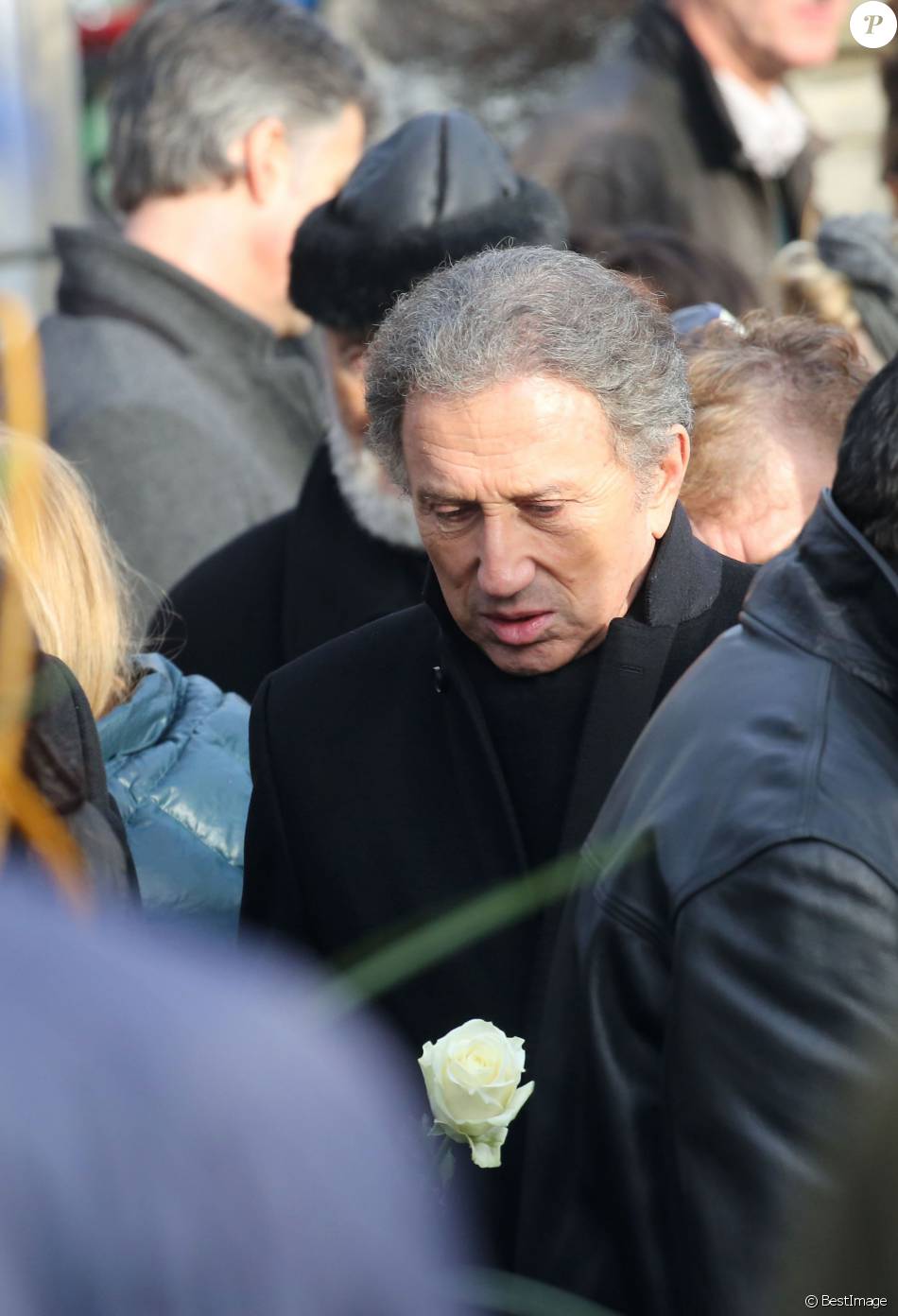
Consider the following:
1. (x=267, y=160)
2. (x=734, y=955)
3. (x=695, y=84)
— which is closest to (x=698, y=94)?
(x=695, y=84)

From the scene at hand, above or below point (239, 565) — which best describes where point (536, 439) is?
above

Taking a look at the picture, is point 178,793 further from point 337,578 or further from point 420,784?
point 337,578

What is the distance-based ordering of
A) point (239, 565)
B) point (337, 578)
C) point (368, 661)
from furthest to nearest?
point (239, 565) → point (337, 578) → point (368, 661)

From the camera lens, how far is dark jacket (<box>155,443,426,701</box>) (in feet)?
11.1

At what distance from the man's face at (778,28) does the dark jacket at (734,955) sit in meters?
3.18

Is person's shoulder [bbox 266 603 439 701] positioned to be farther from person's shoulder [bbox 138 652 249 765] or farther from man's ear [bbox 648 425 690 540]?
man's ear [bbox 648 425 690 540]

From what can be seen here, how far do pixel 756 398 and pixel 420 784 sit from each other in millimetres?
829

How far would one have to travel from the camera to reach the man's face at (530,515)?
2467 mm

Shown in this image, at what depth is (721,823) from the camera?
5.69 ft

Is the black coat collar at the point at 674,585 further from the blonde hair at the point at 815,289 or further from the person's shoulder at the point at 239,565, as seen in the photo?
the blonde hair at the point at 815,289

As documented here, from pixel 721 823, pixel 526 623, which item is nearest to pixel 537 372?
pixel 526 623

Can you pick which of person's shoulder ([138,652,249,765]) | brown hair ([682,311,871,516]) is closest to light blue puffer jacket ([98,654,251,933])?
person's shoulder ([138,652,249,765])

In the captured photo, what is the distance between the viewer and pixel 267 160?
4.16 m

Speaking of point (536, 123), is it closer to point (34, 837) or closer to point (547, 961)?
point (547, 961)
